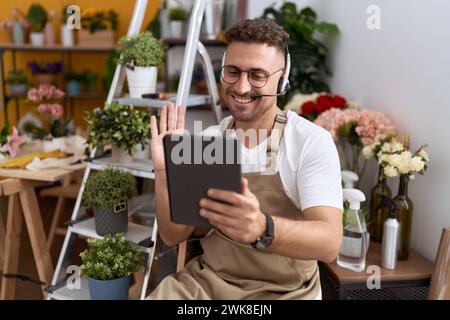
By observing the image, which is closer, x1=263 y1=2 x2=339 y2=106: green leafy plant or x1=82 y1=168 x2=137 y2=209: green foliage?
x1=82 y1=168 x2=137 y2=209: green foliage

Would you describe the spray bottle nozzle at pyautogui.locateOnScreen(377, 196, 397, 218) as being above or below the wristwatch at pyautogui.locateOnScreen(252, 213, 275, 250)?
below

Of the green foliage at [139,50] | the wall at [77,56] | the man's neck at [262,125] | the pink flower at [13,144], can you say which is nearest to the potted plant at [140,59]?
the green foliage at [139,50]

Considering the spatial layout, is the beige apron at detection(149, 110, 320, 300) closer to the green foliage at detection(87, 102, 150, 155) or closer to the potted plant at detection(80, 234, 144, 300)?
the potted plant at detection(80, 234, 144, 300)

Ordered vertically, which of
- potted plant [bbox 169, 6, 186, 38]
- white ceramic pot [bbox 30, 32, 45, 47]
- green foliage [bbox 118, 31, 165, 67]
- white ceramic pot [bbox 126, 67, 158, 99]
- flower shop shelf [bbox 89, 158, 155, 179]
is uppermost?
potted plant [bbox 169, 6, 186, 38]

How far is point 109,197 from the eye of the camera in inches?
65.3

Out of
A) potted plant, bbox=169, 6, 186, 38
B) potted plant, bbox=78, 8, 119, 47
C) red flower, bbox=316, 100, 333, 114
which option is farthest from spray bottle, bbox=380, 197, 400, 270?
potted plant, bbox=78, 8, 119, 47

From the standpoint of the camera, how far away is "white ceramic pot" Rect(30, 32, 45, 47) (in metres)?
4.05

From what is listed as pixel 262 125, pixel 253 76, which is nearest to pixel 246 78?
pixel 253 76

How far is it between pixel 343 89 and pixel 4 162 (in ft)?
5.50

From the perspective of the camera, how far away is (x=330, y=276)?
5.24 feet

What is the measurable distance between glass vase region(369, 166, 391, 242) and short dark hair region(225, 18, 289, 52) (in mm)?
756

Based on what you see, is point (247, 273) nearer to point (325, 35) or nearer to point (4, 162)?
point (4, 162)

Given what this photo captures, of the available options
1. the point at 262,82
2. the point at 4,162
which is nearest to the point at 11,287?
the point at 4,162

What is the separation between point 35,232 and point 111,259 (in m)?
0.65
